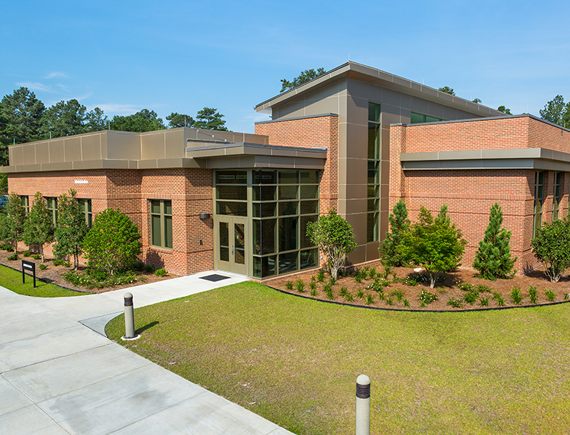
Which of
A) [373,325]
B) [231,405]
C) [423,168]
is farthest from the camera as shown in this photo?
[423,168]

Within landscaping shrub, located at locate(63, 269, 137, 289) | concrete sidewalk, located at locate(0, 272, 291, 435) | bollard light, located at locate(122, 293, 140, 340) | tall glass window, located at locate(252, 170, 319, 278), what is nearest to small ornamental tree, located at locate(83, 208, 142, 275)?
landscaping shrub, located at locate(63, 269, 137, 289)

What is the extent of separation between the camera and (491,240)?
15734 mm

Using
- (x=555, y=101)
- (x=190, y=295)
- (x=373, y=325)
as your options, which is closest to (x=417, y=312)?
(x=373, y=325)

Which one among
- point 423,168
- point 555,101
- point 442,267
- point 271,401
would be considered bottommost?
point 271,401

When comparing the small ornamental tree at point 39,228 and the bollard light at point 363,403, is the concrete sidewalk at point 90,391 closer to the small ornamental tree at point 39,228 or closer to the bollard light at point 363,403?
the bollard light at point 363,403

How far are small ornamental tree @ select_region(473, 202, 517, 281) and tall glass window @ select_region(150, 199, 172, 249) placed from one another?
12.2m

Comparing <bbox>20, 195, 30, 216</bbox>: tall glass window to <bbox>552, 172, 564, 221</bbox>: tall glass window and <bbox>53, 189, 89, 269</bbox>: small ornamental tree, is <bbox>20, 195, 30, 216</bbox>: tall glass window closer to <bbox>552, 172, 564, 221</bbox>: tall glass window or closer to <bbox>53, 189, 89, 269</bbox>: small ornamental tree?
<bbox>53, 189, 89, 269</bbox>: small ornamental tree

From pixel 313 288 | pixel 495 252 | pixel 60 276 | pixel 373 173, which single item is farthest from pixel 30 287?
pixel 495 252

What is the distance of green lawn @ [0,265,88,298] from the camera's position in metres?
13.9

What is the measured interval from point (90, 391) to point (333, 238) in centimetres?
953

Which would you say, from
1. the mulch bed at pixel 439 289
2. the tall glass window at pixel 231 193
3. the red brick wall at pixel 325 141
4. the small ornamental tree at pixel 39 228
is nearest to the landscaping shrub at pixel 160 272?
the tall glass window at pixel 231 193

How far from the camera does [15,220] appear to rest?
73.9 ft

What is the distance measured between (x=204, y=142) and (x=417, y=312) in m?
10.3

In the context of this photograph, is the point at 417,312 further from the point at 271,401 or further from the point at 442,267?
the point at 271,401
